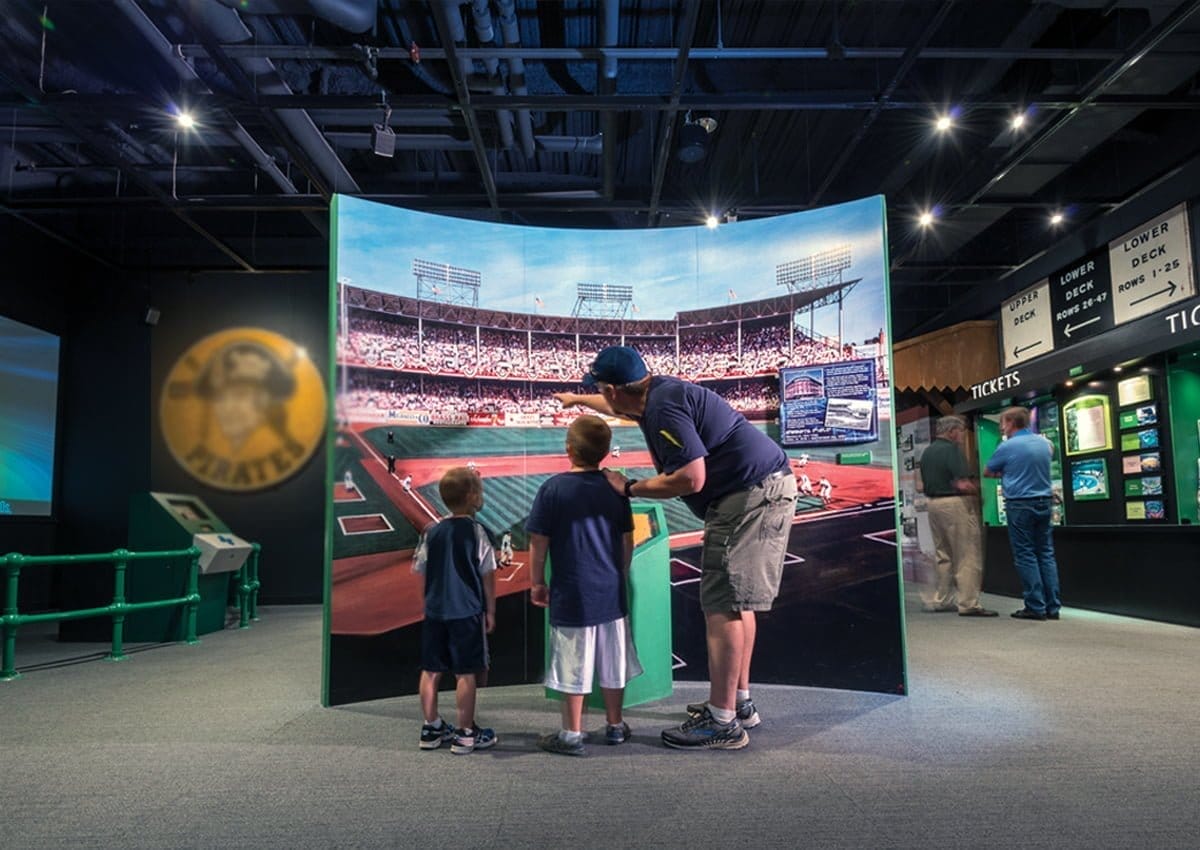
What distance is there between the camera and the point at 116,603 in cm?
530

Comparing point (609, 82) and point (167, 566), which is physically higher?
point (609, 82)

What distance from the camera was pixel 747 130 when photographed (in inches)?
294

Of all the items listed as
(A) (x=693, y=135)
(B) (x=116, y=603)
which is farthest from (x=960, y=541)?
(B) (x=116, y=603)

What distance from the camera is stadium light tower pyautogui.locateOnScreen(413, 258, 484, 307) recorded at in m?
3.79

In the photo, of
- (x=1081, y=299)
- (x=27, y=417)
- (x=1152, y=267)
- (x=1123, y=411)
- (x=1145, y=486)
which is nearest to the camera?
(x=1152, y=267)

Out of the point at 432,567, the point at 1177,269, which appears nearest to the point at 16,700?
the point at 432,567

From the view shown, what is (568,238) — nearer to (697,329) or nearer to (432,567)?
(697,329)

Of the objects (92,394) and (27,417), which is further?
(92,394)

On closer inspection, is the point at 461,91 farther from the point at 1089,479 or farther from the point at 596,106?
the point at 1089,479

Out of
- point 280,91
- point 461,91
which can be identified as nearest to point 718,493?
point 461,91

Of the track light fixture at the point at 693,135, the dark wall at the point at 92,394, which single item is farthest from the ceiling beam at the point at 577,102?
the dark wall at the point at 92,394

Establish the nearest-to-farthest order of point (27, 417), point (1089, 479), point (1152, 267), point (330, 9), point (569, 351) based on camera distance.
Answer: point (569, 351)
point (330, 9)
point (1152, 267)
point (1089, 479)
point (27, 417)

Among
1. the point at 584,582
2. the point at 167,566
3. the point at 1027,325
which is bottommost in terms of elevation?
the point at 167,566

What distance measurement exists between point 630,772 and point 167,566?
17.3 ft
